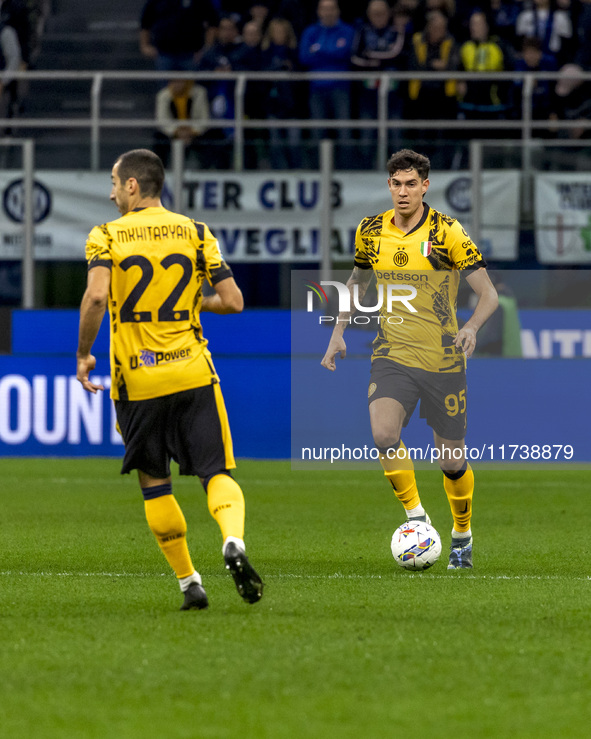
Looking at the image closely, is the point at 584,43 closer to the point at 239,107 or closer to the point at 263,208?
the point at 239,107

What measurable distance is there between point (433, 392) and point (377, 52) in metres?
10.0

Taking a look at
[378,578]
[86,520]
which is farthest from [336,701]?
[86,520]

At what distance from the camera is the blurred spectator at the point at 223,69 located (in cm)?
1552

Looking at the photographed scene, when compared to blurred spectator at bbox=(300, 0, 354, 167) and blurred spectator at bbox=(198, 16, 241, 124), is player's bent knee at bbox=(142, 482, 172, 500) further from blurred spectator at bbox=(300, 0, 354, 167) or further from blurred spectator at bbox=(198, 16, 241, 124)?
blurred spectator at bbox=(198, 16, 241, 124)

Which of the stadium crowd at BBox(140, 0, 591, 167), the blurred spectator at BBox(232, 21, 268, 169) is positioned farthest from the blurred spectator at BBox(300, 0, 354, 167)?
the blurred spectator at BBox(232, 21, 268, 169)

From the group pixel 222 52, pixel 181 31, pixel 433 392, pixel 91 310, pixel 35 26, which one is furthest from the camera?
pixel 35 26

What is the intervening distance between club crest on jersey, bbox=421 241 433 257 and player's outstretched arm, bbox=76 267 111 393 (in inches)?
84.8

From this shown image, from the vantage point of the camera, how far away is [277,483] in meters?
12.5

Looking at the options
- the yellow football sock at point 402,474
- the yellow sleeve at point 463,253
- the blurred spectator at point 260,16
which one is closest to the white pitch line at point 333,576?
the yellow football sock at point 402,474

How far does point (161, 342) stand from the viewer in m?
5.75

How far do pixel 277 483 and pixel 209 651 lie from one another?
7.49 metres

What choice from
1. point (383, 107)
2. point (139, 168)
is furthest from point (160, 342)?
point (383, 107)

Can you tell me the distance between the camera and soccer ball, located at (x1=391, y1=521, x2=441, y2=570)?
713 cm

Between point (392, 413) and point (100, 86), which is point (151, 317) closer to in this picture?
point (392, 413)
